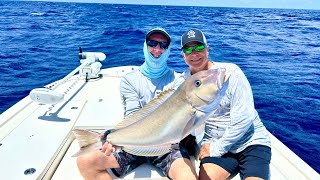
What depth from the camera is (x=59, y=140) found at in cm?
353

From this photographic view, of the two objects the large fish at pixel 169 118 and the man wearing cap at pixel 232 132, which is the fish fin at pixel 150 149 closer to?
the large fish at pixel 169 118

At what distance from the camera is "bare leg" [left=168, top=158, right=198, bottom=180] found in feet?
8.71

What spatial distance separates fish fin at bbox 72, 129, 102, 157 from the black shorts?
1129 mm

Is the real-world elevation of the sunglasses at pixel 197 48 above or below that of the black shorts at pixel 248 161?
above

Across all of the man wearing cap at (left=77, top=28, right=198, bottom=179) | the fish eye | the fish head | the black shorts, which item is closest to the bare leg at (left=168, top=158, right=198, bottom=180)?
the man wearing cap at (left=77, top=28, right=198, bottom=179)

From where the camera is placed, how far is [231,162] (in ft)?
9.48

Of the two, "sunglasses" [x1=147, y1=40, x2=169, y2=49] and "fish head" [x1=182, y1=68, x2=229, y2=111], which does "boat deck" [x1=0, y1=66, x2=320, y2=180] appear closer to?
"fish head" [x1=182, y1=68, x2=229, y2=111]

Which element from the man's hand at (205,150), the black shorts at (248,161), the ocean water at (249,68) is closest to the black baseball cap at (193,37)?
the man's hand at (205,150)

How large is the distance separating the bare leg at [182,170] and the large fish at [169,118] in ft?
1.63

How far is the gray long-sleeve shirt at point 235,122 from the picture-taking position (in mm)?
2748

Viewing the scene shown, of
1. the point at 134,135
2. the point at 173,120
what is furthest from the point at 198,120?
the point at 134,135

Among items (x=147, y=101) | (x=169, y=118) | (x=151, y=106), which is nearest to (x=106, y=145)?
(x=151, y=106)

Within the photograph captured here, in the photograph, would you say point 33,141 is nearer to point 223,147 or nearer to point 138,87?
point 138,87

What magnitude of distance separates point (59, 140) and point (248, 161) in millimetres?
2221
